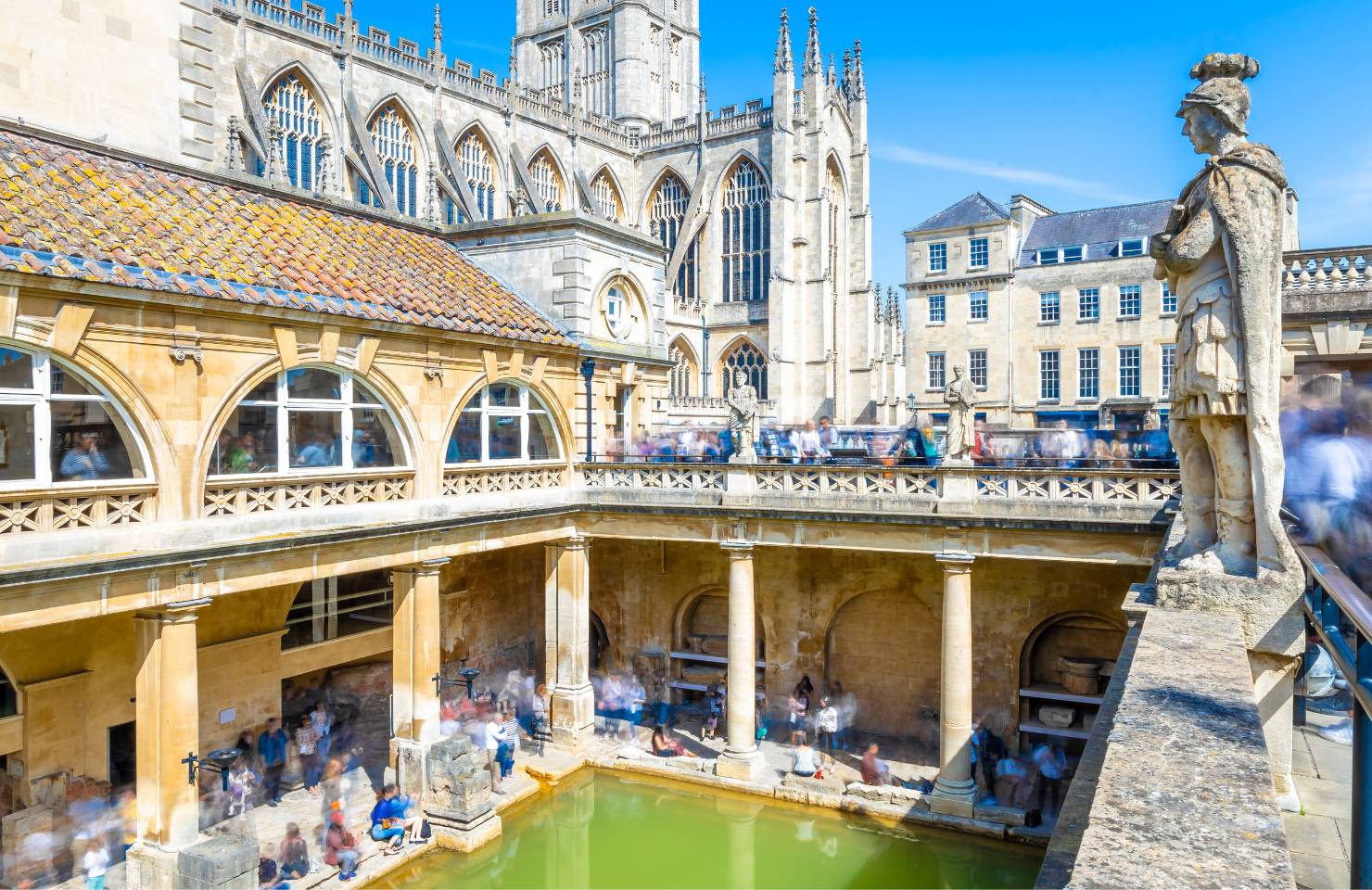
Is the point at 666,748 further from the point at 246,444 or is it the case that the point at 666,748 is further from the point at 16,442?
the point at 16,442

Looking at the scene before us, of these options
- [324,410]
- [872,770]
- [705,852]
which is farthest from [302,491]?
[872,770]

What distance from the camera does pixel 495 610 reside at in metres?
25.1

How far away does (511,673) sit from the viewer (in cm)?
2511

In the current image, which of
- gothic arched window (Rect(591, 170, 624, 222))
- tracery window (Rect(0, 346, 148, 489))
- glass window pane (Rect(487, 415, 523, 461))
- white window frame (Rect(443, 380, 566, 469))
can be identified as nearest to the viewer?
tracery window (Rect(0, 346, 148, 489))

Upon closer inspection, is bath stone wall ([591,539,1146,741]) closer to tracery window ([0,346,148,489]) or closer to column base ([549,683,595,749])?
column base ([549,683,595,749])

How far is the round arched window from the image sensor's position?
1923cm

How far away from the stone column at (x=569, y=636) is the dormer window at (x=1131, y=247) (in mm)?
32909

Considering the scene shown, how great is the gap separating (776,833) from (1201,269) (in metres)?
13.8

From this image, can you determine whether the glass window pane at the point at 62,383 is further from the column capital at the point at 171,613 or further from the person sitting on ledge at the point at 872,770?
the person sitting on ledge at the point at 872,770

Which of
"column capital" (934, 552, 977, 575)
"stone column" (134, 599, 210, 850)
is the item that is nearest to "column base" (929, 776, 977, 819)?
"column capital" (934, 552, 977, 575)

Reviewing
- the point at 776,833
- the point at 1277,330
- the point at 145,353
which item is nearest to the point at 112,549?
the point at 145,353

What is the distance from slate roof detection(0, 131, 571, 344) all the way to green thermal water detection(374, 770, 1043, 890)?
31.5ft

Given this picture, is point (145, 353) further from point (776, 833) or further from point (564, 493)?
point (776, 833)

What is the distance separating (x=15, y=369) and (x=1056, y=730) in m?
21.2
